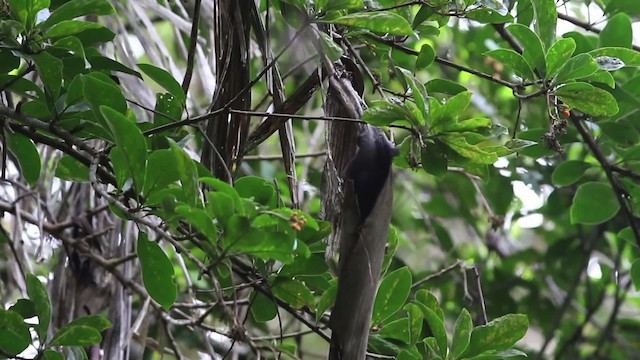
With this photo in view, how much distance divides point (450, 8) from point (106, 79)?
0.41 metres

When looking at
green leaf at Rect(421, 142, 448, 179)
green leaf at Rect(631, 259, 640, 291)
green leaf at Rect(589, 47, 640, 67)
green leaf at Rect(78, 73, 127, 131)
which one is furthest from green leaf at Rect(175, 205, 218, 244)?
green leaf at Rect(631, 259, 640, 291)

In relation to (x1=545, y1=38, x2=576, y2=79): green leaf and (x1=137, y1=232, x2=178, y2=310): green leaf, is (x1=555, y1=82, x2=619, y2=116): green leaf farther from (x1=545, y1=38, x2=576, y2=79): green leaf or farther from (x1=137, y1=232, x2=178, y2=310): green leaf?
(x1=137, y1=232, x2=178, y2=310): green leaf

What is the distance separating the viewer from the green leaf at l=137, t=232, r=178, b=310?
0.82m

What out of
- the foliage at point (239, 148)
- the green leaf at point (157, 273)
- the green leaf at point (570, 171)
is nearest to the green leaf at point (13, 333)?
the foliage at point (239, 148)

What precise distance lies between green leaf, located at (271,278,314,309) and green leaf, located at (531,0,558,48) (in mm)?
418

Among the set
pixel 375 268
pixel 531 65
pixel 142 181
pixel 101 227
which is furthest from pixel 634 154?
pixel 101 227

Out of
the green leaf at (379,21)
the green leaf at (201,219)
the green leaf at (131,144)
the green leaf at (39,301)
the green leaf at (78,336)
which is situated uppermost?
the green leaf at (379,21)

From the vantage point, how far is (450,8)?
961mm

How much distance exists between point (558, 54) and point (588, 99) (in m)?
0.06

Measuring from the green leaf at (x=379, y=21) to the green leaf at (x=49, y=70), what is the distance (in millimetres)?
288

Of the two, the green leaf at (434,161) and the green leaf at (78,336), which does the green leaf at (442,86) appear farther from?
the green leaf at (78,336)

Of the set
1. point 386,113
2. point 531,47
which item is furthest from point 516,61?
point 386,113

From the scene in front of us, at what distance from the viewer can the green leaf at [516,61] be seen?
0.91 metres

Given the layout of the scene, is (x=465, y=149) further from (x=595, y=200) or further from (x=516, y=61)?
(x=595, y=200)
